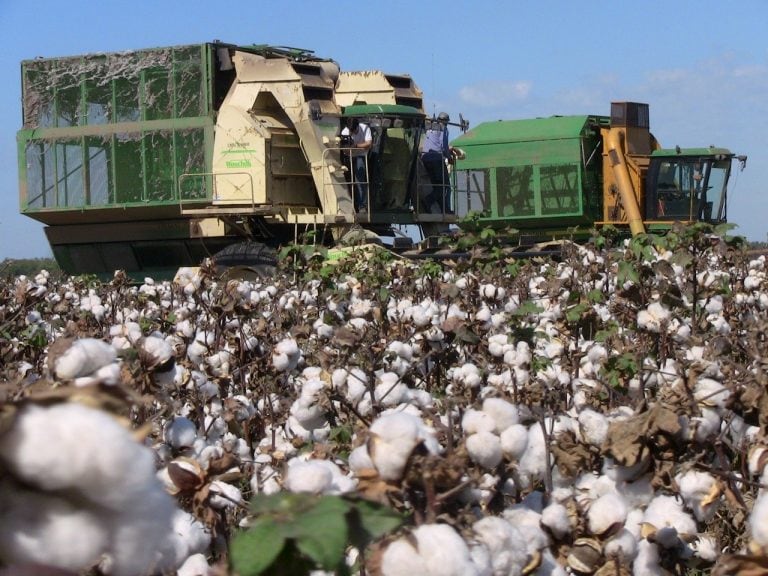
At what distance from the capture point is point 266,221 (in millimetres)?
18906

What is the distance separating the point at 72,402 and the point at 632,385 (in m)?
3.16

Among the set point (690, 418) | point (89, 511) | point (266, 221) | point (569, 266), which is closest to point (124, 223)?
point (266, 221)

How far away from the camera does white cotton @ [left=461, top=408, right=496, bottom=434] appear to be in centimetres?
181

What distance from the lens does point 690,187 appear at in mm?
21531

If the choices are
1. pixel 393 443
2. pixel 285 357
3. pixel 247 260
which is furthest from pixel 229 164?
pixel 393 443

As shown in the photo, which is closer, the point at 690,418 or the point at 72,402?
the point at 72,402

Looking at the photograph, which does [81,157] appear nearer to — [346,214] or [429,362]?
[346,214]

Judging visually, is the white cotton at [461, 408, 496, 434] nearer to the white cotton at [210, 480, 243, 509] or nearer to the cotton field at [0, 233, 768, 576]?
the cotton field at [0, 233, 768, 576]


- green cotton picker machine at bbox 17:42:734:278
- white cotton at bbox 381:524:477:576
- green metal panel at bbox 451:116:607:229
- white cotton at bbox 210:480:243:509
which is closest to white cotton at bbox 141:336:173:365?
white cotton at bbox 210:480:243:509

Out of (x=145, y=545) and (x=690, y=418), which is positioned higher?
(x=145, y=545)

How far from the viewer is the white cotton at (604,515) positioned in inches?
80.0

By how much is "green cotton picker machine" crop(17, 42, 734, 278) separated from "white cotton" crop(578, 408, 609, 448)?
15.3m

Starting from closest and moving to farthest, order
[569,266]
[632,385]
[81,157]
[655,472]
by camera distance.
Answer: [655,472] < [632,385] < [569,266] < [81,157]

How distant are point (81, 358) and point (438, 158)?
1771 cm
